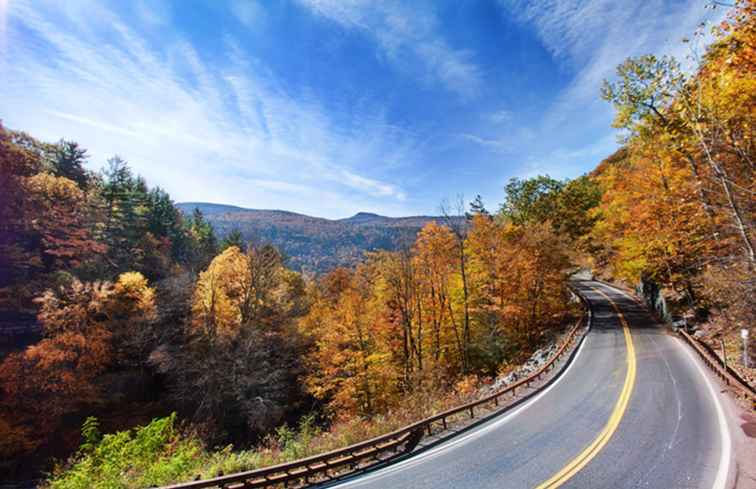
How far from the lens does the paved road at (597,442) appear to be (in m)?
6.18

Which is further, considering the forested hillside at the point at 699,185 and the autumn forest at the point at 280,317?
the autumn forest at the point at 280,317

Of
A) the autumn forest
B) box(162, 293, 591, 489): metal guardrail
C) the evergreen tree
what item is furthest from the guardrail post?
the evergreen tree

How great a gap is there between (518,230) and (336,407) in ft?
69.7

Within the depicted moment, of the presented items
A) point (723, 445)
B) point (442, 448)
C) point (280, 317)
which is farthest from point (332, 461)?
point (280, 317)

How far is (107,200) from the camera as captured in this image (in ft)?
112

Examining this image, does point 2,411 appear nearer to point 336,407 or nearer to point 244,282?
point 244,282

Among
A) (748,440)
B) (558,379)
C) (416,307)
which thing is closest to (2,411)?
(416,307)

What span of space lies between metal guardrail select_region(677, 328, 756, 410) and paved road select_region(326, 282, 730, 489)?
476mm

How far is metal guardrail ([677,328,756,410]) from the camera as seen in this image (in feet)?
30.7

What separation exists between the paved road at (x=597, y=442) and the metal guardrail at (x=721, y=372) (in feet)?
1.56

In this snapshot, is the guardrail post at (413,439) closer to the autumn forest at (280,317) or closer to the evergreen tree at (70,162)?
the autumn forest at (280,317)

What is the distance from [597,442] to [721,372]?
27.1 ft

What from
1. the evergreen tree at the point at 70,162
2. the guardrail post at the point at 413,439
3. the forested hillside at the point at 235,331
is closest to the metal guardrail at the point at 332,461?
the guardrail post at the point at 413,439

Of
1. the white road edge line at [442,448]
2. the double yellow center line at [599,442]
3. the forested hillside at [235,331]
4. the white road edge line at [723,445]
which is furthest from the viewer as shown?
the forested hillside at [235,331]
